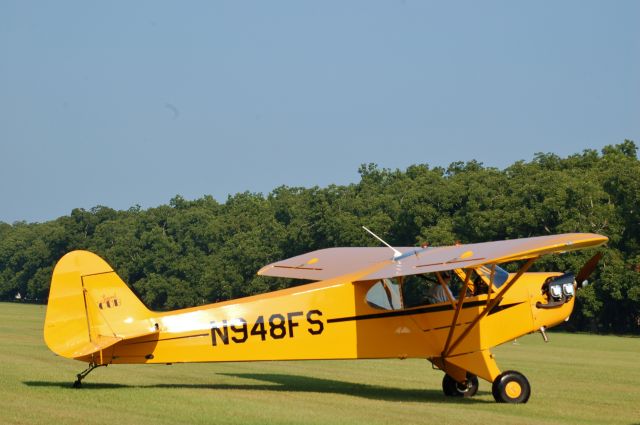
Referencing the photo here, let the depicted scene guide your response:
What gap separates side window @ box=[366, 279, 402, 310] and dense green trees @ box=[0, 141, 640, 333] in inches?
1251

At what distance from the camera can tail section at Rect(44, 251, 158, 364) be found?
13797 mm

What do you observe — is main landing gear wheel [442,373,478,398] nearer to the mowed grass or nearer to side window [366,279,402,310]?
the mowed grass

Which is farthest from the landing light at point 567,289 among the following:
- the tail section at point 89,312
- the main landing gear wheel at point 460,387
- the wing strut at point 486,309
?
the tail section at point 89,312

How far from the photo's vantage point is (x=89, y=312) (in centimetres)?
1396

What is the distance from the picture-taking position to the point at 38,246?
404 ft

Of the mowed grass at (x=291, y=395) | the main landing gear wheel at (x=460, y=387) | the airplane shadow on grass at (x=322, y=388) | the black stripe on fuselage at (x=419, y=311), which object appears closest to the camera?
the mowed grass at (x=291, y=395)

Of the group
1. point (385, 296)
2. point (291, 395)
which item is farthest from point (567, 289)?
point (291, 395)

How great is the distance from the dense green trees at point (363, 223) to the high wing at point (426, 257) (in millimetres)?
29807

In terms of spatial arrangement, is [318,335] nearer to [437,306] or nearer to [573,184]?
[437,306]

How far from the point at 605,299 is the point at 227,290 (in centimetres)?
4004

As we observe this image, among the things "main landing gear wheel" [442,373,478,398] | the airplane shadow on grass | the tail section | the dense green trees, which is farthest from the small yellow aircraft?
the dense green trees

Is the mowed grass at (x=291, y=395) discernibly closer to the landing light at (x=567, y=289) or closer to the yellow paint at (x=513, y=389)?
the yellow paint at (x=513, y=389)

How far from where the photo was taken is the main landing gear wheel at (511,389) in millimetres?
14359

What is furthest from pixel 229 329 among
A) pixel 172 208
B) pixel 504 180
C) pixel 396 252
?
pixel 172 208
